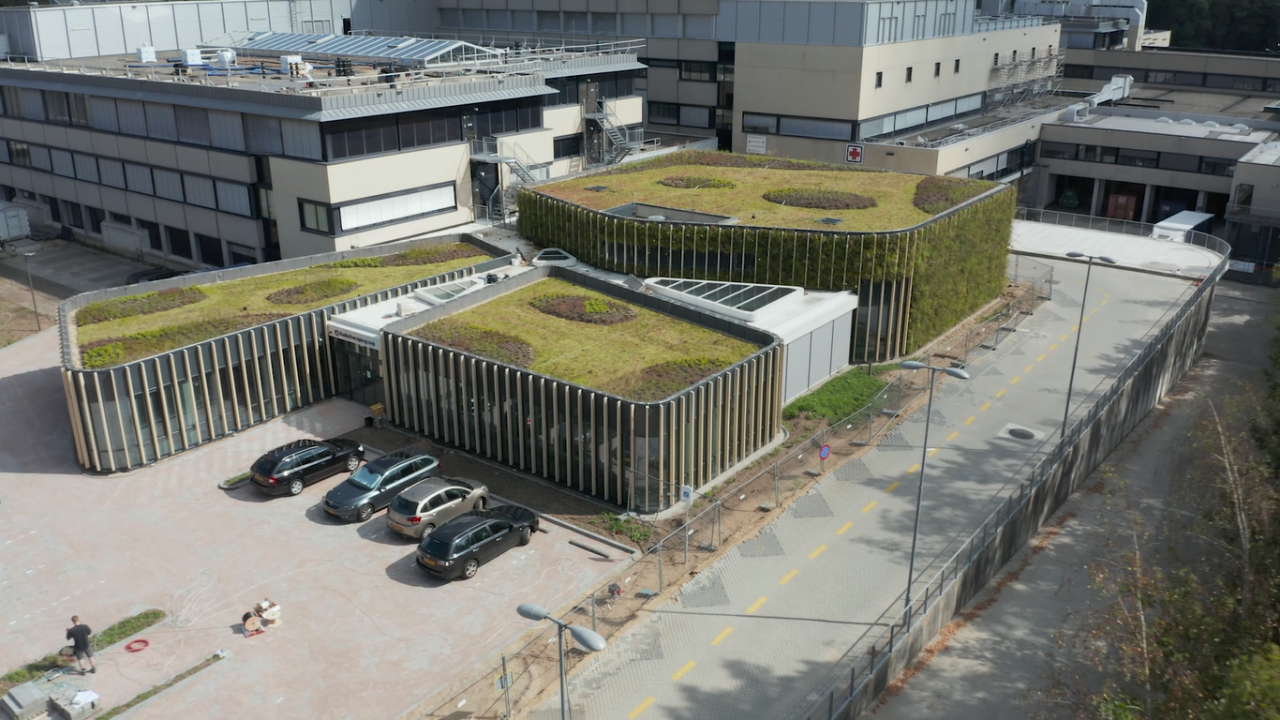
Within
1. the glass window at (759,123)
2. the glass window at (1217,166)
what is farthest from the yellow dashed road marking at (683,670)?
the glass window at (1217,166)

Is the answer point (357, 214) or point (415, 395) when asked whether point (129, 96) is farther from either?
point (415, 395)

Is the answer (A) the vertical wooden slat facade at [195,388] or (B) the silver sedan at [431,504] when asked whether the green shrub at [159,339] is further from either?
(B) the silver sedan at [431,504]

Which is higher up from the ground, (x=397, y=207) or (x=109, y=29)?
(x=109, y=29)

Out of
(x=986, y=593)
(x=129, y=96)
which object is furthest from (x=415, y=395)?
(x=129, y=96)

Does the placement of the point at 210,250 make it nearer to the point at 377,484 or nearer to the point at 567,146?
the point at 567,146

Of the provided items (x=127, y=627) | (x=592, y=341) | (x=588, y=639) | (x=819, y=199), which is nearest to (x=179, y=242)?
(x=592, y=341)

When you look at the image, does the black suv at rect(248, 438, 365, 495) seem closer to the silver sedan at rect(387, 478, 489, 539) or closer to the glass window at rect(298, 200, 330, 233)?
the silver sedan at rect(387, 478, 489, 539)
